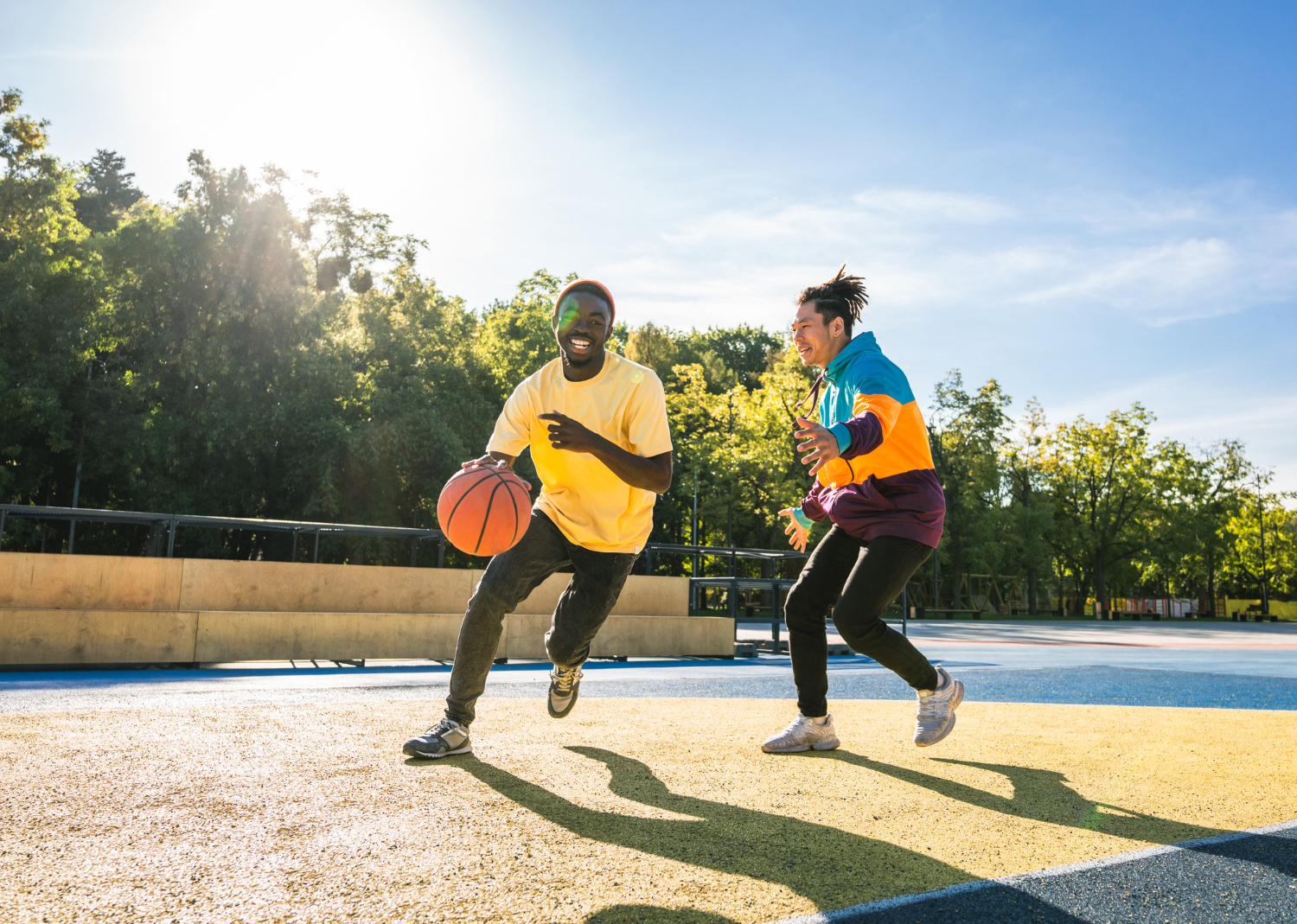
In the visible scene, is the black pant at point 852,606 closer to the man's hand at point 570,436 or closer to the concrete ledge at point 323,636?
the man's hand at point 570,436

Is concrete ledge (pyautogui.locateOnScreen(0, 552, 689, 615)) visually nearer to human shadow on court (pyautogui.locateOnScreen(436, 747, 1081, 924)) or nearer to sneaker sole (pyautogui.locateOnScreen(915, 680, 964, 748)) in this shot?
sneaker sole (pyautogui.locateOnScreen(915, 680, 964, 748))

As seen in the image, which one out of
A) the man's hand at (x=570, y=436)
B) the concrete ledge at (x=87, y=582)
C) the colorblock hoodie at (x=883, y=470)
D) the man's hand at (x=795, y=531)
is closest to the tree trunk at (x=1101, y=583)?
the concrete ledge at (x=87, y=582)

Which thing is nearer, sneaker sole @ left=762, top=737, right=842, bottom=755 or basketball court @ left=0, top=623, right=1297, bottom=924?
basketball court @ left=0, top=623, right=1297, bottom=924

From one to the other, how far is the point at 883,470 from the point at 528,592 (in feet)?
5.67

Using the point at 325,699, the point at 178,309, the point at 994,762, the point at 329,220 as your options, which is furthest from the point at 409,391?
the point at 994,762

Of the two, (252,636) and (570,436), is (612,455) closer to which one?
(570,436)

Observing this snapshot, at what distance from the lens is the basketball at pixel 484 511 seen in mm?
3938

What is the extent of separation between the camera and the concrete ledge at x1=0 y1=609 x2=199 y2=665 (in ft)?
32.4

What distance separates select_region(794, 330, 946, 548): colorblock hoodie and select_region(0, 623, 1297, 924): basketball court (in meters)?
1.10

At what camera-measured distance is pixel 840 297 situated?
4.68 metres

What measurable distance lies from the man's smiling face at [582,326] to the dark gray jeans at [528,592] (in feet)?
2.53

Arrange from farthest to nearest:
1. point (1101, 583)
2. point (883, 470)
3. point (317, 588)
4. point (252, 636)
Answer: point (1101, 583), point (317, 588), point (252, 636), point (883, 470)

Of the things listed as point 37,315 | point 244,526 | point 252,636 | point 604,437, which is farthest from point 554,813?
point 37,315

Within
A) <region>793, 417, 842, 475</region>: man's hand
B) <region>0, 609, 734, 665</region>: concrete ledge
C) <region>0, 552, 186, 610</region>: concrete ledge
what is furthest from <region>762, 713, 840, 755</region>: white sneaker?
<region>0, 552, 186, 610</region>: concrete ledge
